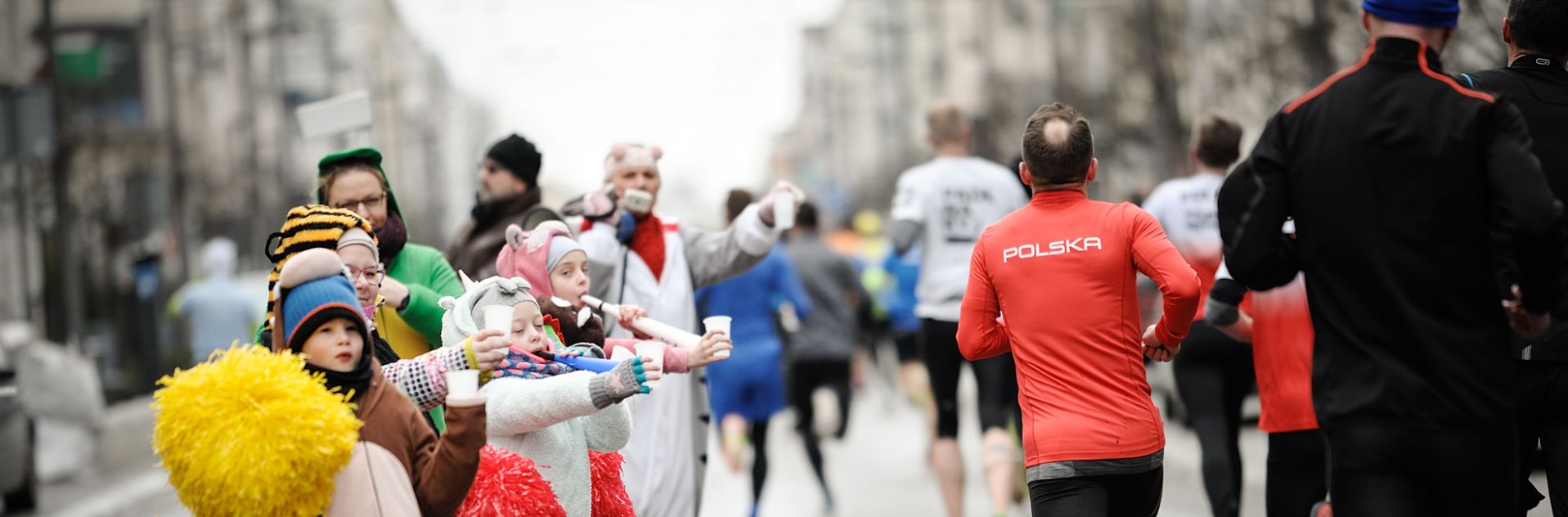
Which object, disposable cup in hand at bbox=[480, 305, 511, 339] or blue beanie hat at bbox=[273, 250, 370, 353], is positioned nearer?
blue beanie hat at bbox=[273, 250, 370, 353]

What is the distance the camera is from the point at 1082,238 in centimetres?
501

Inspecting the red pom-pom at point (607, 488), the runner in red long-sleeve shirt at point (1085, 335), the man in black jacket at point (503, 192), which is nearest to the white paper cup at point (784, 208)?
the man in black jacket at point (503, 192)

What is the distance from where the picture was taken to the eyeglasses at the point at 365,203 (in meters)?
5.83

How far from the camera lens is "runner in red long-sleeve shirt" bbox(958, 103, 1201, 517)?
493 cm

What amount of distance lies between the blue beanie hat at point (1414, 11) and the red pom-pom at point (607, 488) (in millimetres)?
2458

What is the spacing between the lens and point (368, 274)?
525cm

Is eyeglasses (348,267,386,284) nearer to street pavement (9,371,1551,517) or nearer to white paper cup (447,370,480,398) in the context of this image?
white paper cup (447,370,480,398)

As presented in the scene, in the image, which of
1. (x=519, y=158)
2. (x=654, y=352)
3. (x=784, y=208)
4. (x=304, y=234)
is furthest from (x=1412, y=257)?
(x=519, y=158)

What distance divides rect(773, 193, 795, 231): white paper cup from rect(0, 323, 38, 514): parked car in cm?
675

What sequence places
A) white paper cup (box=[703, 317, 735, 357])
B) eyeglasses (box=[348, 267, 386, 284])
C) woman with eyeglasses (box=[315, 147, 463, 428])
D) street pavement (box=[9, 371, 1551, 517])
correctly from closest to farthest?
white paper cup (box=[703, 317, 735, 357]) < eyeglasses (box=[348, 267, 386, 284]) < woman with eyeglasses (box=[315, 147, 463, 428]) < street pavement (box=[9, 371, 1551, 517])

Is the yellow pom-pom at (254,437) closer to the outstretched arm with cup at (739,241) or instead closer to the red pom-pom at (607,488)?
the red pom-pom at (607,488)

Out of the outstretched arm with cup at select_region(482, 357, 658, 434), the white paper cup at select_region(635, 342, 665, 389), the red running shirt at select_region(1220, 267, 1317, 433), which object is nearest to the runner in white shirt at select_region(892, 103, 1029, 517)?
the red running shirt at select_region(1220, 267, 1317, 433)

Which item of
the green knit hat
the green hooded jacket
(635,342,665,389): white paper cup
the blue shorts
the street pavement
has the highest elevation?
the green knit hat

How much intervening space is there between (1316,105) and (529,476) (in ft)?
7.00
